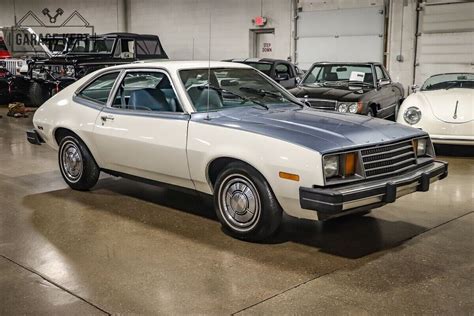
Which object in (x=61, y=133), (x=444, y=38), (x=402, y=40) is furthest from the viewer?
(x=402, y=40)

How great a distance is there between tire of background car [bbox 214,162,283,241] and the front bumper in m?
0.34

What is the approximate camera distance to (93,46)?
1334 cm

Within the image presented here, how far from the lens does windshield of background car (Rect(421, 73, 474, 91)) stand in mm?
8328

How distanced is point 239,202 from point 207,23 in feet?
43.6

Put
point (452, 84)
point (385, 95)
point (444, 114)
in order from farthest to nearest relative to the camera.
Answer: point (385, 95) < point (452, 84) < point (444, 114)

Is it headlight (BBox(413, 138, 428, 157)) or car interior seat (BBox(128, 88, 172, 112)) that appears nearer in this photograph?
headlight (BBox(413, 138, 428, 157))

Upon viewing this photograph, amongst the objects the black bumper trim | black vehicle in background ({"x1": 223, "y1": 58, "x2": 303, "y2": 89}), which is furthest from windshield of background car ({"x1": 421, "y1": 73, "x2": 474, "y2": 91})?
the black bumper trim

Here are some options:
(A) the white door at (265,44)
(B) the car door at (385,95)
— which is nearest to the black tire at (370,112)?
(B) the car door at (385,95)

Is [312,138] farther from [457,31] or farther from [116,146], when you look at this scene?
[457,31]

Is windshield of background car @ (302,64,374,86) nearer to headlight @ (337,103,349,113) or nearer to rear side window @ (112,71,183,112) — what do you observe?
headlight @ (337,103,349,113)

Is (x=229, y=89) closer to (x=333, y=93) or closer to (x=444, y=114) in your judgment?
(x=333, y=93)

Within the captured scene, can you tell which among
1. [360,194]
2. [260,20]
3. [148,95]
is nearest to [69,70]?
[260,20]

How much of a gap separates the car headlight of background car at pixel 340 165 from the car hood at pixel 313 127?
0.21ft

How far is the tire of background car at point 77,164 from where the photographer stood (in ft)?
17.8
